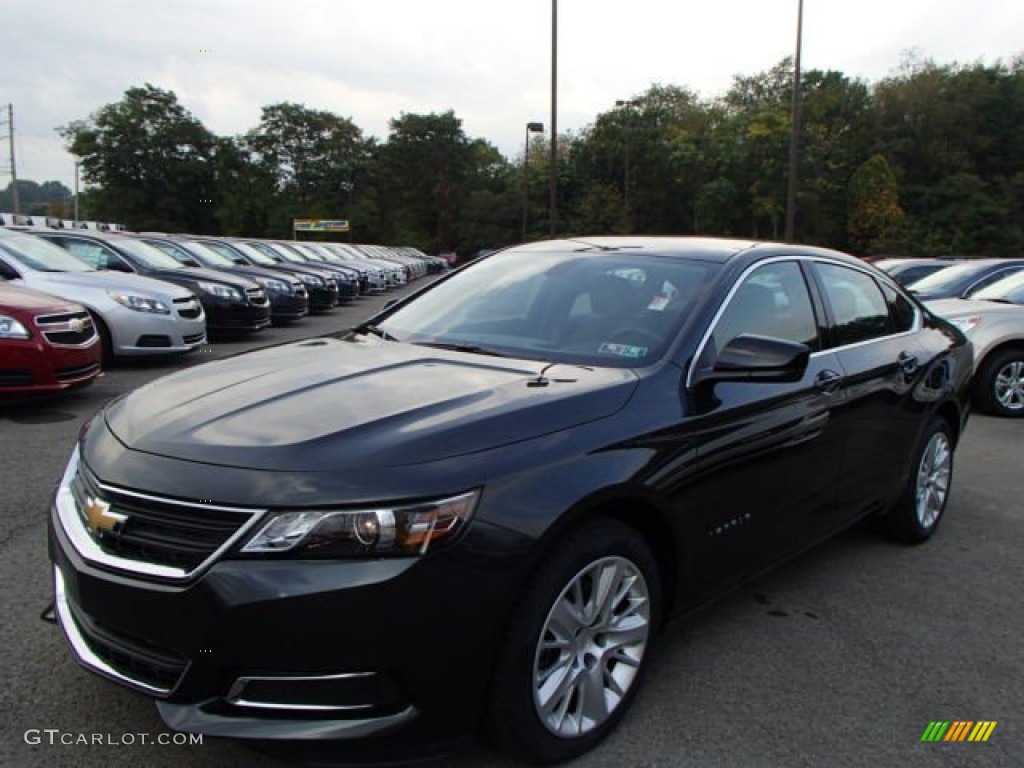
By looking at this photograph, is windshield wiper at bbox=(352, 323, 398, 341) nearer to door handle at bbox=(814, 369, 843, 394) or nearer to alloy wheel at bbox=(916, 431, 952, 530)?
door handle at bbox=(814, 369, 843, 394)

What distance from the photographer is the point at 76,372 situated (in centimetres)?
688

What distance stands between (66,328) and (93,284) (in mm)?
2765

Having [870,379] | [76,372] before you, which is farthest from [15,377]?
[870,379]

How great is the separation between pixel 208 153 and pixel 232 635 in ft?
277

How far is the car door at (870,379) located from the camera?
3725 mm

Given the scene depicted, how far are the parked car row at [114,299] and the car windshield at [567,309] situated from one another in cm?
416

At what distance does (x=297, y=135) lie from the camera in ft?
286

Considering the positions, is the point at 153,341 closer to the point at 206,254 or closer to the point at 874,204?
the point at 206,254

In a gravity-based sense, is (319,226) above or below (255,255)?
above

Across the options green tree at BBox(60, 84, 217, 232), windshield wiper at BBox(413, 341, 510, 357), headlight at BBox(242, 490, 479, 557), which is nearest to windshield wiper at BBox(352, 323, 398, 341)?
windshield wiper at BBox(413, 341, 510, 357)

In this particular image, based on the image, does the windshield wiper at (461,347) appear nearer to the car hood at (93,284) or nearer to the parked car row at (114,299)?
the parked car row at (114,299)

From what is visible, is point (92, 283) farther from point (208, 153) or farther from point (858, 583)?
point (208, 153)

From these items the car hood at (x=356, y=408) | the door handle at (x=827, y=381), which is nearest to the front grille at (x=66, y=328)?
the car hood at (x=356, y=408)

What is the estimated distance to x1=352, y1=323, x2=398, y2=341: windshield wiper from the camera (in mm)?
3554
